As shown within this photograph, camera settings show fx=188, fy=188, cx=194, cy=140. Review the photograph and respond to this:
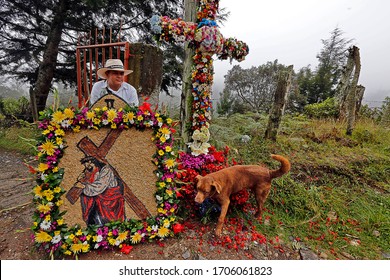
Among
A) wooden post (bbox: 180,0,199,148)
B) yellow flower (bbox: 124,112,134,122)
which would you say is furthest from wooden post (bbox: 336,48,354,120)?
yellow flower (bbox: 124,112,134,122)

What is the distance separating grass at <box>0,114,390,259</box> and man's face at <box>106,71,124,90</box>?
118cm

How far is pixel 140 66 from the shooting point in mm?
3467

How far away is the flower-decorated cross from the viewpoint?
105 inches

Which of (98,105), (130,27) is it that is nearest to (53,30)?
(130,27)

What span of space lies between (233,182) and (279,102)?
371cm

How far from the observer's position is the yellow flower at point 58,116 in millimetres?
Result: 1869

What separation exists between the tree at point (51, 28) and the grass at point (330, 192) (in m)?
4.96

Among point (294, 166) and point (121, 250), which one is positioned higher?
point (294, 166)

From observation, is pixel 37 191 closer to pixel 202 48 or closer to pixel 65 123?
pixel 65 123

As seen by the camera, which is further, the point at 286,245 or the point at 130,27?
the point at 130,27

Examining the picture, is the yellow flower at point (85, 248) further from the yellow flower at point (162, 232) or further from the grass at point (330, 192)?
the grass at point (330, 192)

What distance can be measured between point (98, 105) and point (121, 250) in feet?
5.20

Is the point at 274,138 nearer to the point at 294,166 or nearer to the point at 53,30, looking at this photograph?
the point at 294,166

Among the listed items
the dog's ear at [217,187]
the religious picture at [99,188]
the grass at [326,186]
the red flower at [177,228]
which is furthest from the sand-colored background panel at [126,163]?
the dog's ear at [217,187]
